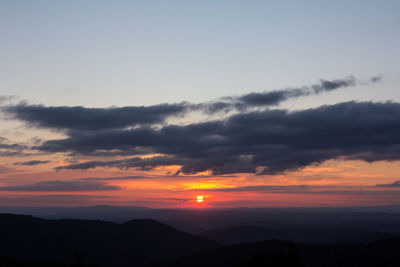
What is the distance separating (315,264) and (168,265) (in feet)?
232

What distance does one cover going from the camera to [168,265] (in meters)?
199

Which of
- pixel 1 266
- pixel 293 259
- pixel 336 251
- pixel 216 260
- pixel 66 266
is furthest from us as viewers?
pixel 216 260

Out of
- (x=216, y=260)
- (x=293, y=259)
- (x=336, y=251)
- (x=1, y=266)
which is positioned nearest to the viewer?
(x=293, y=259)

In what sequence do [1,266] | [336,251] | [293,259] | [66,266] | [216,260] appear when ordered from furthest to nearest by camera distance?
[216,260] < [336,251] < [66,266] < [1,266] < [293,259]

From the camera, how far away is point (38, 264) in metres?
147

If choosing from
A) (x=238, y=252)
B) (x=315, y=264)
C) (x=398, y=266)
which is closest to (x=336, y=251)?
(x=315, y=264)

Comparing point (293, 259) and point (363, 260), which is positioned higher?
point (293, 259)

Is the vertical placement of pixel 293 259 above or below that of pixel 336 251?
above

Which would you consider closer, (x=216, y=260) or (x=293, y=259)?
(x=293, y=259)

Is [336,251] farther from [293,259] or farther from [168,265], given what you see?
[293,259]

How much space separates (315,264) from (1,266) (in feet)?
325

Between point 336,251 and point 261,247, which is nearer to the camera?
point 336,251

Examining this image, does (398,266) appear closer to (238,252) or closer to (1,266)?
(238,252)

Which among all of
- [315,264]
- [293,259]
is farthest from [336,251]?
[293,259]
